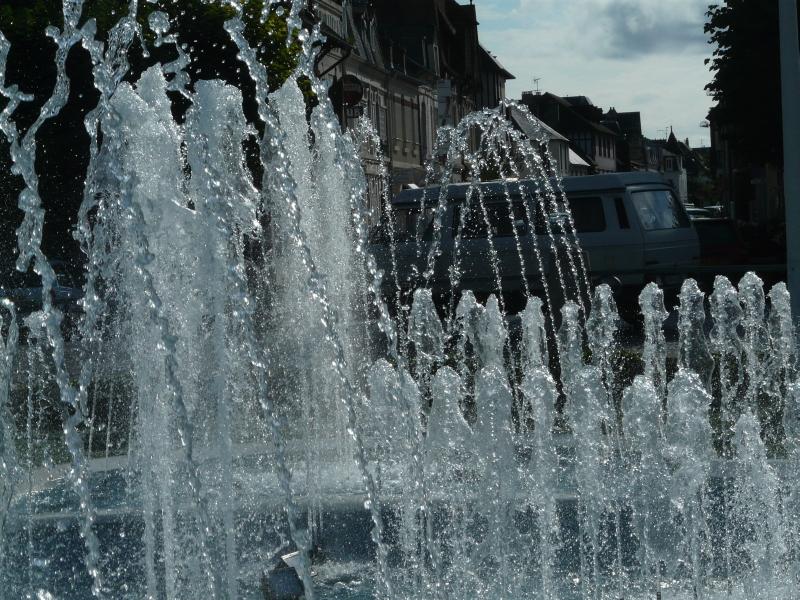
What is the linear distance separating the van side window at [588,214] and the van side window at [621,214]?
0.20 m

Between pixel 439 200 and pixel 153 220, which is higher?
pixel 439 200

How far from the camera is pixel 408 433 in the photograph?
7262mm

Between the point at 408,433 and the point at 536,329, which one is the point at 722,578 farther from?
the point at 536,329

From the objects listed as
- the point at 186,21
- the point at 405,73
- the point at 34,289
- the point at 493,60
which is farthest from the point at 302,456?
the point at 493,60

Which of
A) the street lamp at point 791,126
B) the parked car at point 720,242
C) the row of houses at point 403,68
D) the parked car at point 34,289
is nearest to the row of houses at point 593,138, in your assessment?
the row of houses at point 403,68

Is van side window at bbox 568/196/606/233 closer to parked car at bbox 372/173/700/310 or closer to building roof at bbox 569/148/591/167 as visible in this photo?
parked car at bbox 372/173/700/310

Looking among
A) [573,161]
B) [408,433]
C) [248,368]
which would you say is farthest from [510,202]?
[573,161]

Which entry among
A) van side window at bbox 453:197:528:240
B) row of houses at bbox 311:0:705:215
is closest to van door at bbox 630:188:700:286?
van side window at bbox 453:197:528:240

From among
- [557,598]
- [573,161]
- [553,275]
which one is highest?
[573,161]

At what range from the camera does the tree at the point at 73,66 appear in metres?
18.6

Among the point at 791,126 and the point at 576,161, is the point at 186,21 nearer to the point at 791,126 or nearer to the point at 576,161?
the point at 791,126

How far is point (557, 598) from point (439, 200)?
12.3 meters

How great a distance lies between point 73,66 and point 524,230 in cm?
677

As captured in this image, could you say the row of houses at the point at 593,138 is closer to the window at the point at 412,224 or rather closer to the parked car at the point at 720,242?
the parked car at the point at 720,242
